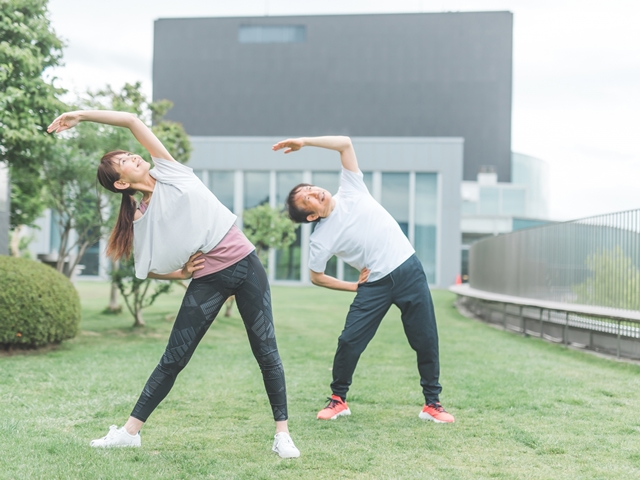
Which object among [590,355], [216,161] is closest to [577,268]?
[590,355]

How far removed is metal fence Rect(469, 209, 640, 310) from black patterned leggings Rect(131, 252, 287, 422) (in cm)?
609

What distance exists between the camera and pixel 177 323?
151 inches

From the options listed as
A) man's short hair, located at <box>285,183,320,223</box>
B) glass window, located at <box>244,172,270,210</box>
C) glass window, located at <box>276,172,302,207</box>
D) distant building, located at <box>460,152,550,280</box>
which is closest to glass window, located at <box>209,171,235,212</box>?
glass window, located at <box>244,172,270,210</box>

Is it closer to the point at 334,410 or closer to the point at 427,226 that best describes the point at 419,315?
the point at 334,410

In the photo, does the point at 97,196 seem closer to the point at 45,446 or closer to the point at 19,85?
the point at 19,85

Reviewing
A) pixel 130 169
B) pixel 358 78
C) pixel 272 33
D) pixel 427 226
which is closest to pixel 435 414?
pixel 130 169

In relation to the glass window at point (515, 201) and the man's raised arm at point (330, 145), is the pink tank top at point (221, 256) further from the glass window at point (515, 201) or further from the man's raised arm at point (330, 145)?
the glass window at point (515, 201)

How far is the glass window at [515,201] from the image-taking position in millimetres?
42656

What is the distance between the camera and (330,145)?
4504 millimetres

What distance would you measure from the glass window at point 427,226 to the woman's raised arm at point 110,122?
2717cm

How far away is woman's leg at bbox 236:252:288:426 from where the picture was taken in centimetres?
385

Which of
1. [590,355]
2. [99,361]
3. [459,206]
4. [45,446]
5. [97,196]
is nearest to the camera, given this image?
[45,446]

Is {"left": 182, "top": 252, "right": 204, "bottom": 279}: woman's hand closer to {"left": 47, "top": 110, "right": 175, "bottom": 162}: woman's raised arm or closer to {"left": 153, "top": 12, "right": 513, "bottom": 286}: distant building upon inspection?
{"left": 47, "top": 110, "right": 175, "bottom": 162}: woman's raised arm

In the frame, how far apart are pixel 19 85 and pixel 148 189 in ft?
16.9
